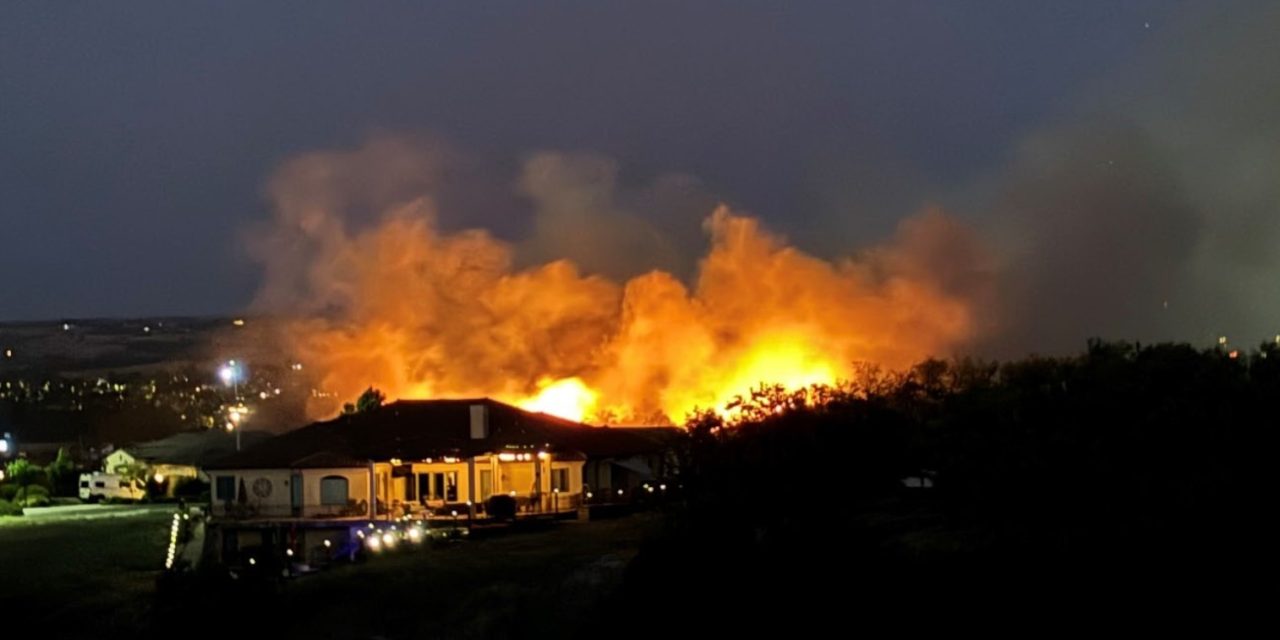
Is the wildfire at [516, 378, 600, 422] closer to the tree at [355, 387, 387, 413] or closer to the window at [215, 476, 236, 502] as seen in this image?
the tree at [355, 387, 387, 413]

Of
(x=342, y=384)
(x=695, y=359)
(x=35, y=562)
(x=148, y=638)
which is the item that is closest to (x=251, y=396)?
(x=342, y=384)

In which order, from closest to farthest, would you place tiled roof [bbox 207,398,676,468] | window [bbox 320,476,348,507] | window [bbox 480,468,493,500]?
window [bbox 320,476,348,507], tiled roof [bbox 207,398,676,468], window [bbox 480,468,493,500]

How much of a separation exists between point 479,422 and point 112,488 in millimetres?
34300

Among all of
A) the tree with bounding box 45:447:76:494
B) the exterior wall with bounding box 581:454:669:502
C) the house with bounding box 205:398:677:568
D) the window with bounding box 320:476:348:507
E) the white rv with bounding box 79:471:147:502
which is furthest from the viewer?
the tree with bounding box 45:447:76:494

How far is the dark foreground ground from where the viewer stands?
1163 inches

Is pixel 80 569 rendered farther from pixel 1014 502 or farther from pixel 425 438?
pixel 1014 502

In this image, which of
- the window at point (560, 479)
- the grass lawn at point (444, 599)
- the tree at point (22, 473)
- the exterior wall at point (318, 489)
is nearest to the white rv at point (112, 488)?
the tree at point (22, 473)

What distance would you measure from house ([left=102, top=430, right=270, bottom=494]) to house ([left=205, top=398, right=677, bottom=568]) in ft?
84.5

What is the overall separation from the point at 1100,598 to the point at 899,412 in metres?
11.1

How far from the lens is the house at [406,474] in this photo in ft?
167

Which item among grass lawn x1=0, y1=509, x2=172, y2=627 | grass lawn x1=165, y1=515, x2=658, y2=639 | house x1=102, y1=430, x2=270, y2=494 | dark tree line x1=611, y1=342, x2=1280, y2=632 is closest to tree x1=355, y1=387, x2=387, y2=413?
house x1=102, y1=430, x2=270, y2=494

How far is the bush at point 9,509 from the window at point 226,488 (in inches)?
716

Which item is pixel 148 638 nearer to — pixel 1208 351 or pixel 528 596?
pixel 528 596

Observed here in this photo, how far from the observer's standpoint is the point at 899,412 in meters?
30.2
